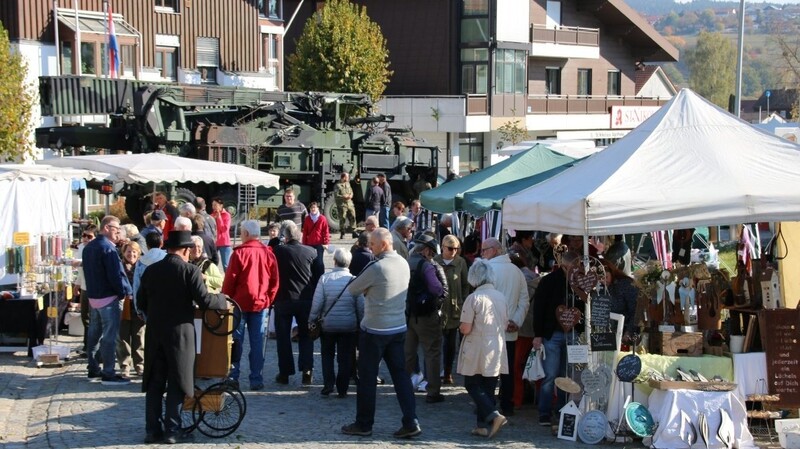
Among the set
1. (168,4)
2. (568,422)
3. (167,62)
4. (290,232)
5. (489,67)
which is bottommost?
(568,422)

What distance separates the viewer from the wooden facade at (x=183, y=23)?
1324 inches

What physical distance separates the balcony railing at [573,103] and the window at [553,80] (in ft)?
3.72

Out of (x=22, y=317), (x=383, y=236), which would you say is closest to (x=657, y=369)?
(x=383, y=236)

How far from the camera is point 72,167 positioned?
1712cm

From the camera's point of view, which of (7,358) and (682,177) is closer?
(682,177)

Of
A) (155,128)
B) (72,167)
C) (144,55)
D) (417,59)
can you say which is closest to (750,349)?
(72,167)

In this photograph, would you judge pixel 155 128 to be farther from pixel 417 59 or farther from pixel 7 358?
pixel 417 59

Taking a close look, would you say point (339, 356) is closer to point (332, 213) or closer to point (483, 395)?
point (483, 395)

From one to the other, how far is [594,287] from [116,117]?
19290mm

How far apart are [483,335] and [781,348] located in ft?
8.59

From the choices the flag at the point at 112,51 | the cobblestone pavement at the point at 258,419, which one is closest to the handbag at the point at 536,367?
the cobblestone pavement at the point at 258,419

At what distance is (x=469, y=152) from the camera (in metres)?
46.4

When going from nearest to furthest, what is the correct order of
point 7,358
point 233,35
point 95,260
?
point 95,260
point 7,358
point 233,35

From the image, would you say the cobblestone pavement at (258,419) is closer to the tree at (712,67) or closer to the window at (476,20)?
the window at (476,20)
